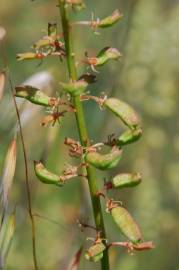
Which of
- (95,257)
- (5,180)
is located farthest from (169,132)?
(95,257)

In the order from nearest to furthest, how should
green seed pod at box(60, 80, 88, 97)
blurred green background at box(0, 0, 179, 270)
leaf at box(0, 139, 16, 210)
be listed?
green seed pod at box(60, 80, 88, 97), leaf at box(0, 139, 16, 210), blurred green background at box(0, 0, 179, 270)

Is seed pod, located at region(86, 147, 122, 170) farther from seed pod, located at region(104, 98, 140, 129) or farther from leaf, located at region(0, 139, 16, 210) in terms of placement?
leaf, located at region(0, 139, 16, 210)

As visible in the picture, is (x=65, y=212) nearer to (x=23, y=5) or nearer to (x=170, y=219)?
(x=170, y=219)

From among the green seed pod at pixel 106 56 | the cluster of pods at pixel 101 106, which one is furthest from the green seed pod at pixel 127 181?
the green seed pod at pixel 106 56

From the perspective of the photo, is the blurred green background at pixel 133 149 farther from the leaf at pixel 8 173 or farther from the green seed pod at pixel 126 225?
the green seed pod at pixel 126 225

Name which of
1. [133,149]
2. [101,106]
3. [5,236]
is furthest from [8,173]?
[133,149]

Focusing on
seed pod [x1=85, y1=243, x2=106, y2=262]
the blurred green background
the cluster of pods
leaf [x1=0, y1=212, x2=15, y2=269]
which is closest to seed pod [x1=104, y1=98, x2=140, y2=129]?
the cluster of pods

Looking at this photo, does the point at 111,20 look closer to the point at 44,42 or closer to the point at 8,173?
the point at 44,42
